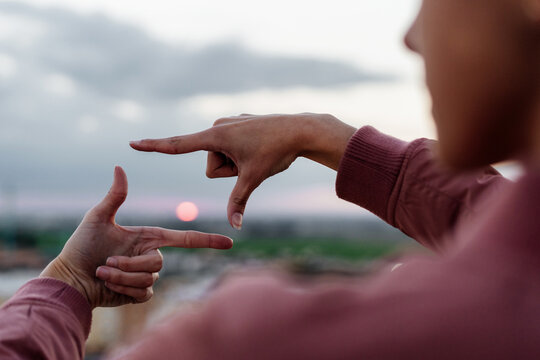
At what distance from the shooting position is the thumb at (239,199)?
1.08 metres

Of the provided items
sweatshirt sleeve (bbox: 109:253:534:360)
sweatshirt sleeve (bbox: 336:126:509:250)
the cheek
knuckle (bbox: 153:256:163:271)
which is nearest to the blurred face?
the cheek

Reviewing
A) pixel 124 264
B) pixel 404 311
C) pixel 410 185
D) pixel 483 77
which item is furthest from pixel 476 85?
pixel 124 264

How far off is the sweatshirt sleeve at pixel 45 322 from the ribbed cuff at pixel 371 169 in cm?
56

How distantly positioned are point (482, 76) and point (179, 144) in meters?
0.73

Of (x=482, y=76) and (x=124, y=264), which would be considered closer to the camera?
(x=482, y=76)

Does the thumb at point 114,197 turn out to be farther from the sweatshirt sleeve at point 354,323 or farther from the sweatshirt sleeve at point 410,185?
the sweatshirt sleeve at point 354,323

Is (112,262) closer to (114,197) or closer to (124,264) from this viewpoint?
(124,264)

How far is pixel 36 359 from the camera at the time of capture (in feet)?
2.39

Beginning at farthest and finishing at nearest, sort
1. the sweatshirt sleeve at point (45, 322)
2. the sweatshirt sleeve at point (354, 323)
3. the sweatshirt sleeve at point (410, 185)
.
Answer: the sweatshirt sleeve at point (410, 185) → the sweatshirt sleeve at point (45, 322) → the sweatshirt sleeve at point (354, 323)

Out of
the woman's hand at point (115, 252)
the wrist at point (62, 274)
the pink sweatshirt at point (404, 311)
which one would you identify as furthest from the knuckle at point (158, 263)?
the pink sweatshirt at point (404, 311)

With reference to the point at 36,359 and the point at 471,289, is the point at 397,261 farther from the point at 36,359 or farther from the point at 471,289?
the point at 36,359

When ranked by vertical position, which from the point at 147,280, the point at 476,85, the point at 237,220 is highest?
the point at 476,85

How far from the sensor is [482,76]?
0.43 metres

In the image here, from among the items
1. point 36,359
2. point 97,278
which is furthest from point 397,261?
point 97,278
